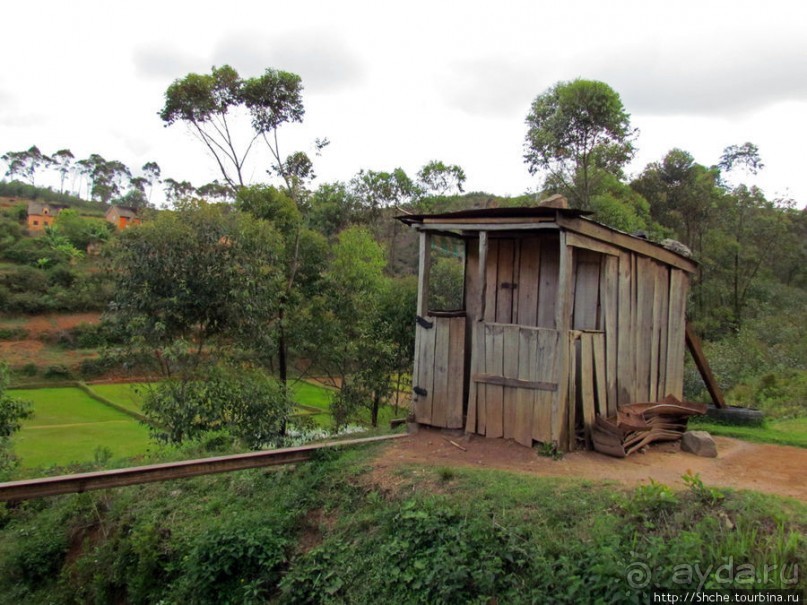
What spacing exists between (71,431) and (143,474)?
18.8 metres

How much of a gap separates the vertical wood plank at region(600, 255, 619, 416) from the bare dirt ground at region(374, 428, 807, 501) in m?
0.88

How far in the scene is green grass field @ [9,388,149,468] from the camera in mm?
18205

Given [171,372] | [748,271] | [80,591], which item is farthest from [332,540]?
[748,271]

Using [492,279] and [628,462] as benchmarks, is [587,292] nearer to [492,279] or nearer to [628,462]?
[492,279]

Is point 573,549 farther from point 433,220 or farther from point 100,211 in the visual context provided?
point 100,211

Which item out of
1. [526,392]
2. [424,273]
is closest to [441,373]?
[526,392]

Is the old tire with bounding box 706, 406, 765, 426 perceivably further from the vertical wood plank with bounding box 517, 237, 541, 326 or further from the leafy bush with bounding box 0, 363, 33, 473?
the leafy bush with bounding box 0, 363, 33, 473

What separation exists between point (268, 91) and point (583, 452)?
55.3 ft

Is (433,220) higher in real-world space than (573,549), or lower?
higher

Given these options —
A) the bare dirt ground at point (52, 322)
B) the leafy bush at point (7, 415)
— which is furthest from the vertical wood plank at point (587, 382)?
the bare dirt ground at point (52, 322)

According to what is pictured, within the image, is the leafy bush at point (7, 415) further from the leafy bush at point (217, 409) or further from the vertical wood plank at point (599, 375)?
the vertical wood plank at point (599, 375)

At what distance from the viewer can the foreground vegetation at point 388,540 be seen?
4.28 meters

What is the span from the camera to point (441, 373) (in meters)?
8.08

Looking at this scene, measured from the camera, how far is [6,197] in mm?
67875
